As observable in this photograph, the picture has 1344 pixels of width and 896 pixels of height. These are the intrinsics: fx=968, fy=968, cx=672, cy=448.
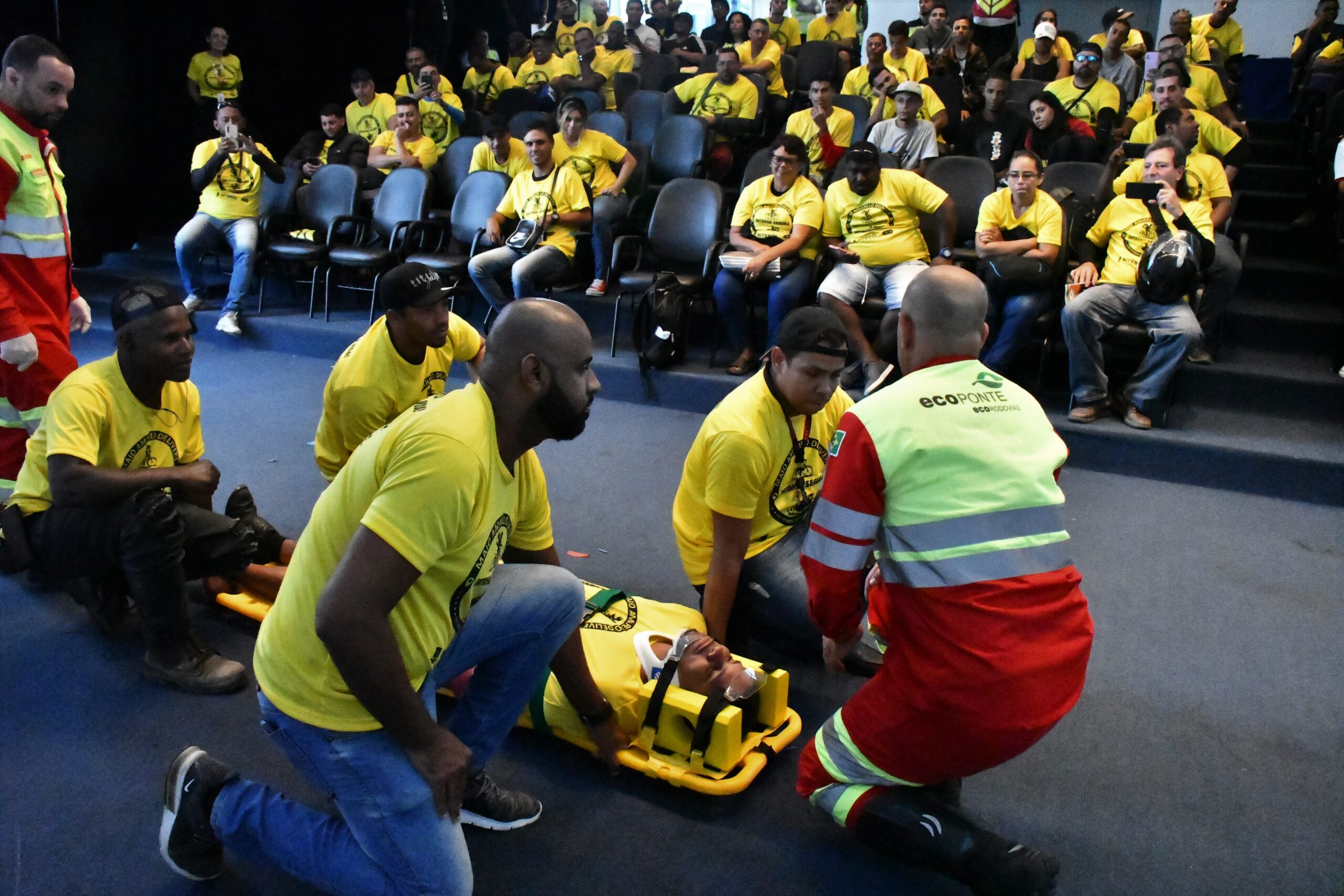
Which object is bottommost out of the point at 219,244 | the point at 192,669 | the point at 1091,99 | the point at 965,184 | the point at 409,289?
the point at 192,669

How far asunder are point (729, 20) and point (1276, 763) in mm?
8769

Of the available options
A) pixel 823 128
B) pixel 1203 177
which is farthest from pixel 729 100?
pixel 1203 177

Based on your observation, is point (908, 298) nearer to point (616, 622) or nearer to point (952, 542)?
point (952, 542)

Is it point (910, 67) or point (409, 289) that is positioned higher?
point (910, 67)

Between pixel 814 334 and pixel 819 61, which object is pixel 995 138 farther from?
pixel 814 334

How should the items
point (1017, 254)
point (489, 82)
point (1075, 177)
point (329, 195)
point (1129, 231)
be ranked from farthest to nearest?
point (489, 82) < point (329, 195) < point (1075, 177) < point (1017, 254) < point (1129, 231)

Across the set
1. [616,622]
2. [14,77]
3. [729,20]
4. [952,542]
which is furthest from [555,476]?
[729,20]

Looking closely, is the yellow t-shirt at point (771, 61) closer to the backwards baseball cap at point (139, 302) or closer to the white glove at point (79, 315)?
the white glove at point (79, 315)

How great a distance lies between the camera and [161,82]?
820 cm

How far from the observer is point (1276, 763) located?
7.90ft

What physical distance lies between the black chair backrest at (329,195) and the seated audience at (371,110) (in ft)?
3.70

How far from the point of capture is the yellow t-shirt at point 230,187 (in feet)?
22.5

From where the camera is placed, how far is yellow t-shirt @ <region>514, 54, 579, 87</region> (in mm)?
8930

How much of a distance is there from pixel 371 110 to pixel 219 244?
1979 mm
